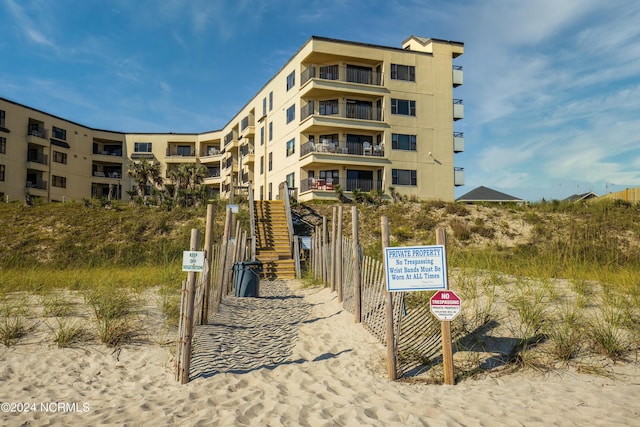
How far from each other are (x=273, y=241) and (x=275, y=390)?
14725 millimetres

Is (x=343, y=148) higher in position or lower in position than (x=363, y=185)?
higher

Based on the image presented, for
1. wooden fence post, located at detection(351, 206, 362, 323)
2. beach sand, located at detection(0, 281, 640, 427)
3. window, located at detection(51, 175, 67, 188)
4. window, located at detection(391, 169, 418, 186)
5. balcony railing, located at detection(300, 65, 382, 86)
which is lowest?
beach sand, located at detection(0, 281, 640, 427)

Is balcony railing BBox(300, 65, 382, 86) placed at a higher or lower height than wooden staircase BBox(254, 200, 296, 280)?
higher

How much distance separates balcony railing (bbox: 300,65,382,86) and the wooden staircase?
42.8 ft

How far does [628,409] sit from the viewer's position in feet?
15.5

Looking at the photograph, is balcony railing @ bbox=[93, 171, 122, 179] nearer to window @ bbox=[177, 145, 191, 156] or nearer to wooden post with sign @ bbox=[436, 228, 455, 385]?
window @ bbox=[177, 145, 191, 156]

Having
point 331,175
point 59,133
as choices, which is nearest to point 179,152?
point 59,133

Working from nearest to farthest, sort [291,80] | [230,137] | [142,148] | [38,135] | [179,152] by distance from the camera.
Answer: [291,80] → [38,135] → [230,137] → [142,148] → [179,152]

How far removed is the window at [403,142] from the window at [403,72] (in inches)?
169

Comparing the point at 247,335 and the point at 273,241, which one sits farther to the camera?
the point at 273,241

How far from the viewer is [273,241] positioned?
65.6 feet

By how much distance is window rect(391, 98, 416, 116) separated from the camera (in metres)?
33.6

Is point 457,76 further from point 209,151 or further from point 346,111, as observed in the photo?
point 209,151

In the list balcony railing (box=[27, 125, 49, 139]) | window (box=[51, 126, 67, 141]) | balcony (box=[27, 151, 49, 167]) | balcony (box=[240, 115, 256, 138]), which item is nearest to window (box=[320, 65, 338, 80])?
balcony (box=[240, 115, 256, 138])
